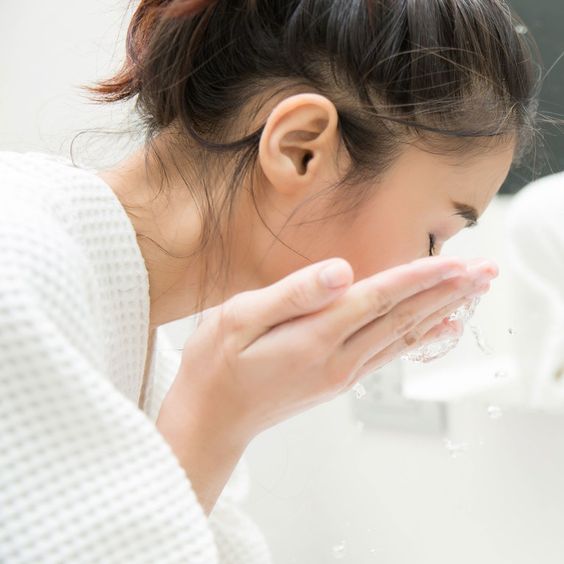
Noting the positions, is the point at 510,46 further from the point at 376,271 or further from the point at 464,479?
the point at 464,479

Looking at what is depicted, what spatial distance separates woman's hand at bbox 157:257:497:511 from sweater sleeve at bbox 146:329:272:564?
20 centimetres

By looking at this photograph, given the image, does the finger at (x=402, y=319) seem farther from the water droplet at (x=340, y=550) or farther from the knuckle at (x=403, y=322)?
the water droplet at (x=340, y=550)

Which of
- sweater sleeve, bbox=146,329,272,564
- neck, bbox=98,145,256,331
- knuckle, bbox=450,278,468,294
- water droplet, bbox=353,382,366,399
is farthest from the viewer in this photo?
water droplet, bbox=353,382,366,399

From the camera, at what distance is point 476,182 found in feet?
2.39

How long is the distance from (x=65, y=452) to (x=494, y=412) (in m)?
0.72

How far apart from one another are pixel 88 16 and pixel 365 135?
0.69 meters

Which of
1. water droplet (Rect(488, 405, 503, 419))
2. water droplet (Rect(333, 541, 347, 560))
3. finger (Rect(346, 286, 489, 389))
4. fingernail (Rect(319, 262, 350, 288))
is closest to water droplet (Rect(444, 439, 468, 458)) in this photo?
water droplet (Rect(488, 405, 503, 419))

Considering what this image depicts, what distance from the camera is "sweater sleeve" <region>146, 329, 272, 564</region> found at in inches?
34.0

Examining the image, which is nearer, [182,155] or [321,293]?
[321,293]

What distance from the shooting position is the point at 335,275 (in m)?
0.57

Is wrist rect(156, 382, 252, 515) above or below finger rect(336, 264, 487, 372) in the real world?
below

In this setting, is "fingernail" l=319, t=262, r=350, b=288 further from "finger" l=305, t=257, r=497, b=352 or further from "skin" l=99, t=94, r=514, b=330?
"skin" l=99, t=94, r=514, b=330

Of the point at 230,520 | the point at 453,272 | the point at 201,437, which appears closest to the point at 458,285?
the point at 453,272

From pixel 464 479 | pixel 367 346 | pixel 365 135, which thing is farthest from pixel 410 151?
pixel 464 479
